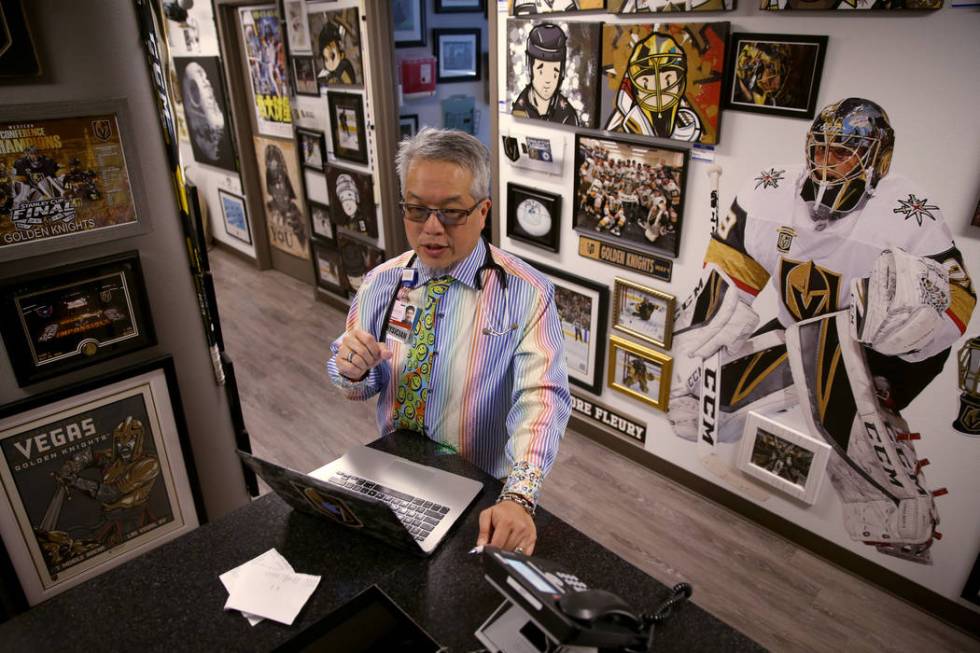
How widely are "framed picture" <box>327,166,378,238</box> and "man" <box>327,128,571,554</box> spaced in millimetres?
2800

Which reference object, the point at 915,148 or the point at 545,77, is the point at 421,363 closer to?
the point at 915,148

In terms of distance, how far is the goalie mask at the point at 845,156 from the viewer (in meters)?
2.07

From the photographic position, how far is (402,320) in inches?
64.1

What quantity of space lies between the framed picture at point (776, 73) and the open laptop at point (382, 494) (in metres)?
1.80

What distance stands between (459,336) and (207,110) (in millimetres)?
5266

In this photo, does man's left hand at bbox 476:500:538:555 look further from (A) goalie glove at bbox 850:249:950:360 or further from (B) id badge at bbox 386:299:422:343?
(A) goalie glove at bbox 850:249:950:360

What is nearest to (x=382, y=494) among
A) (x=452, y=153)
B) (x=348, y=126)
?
(x=452, y=153)

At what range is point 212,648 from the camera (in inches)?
41.9

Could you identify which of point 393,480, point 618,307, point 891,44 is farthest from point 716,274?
point 393,480

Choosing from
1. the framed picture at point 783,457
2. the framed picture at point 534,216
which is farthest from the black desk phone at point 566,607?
the framed picture at point 534,216

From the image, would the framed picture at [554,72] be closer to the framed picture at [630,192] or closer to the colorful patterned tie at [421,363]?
the framed picture at [630,192]

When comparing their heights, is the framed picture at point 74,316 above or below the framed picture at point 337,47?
below

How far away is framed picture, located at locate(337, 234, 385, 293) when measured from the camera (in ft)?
14.9

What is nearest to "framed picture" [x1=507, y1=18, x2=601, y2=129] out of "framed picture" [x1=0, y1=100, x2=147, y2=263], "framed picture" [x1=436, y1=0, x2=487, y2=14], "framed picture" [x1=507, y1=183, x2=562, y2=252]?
"framed picture" [x1=507, y1=183, x2=562, y2=252]
